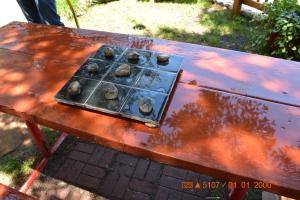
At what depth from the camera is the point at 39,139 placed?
9.00 ft

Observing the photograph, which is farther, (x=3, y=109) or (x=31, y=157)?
(x=31, y=157)

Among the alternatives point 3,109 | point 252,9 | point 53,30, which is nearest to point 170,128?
point 3,109

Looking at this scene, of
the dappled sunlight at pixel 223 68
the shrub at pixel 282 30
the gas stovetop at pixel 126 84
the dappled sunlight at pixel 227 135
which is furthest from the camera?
the shrub at pixel 282 30

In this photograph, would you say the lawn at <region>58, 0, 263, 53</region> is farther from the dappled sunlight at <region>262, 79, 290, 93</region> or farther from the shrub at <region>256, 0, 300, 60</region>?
the dappled sunlight at <region>262, 79, 290, 93</region>

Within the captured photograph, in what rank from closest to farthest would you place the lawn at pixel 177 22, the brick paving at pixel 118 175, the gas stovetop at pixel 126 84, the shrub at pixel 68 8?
the gas stovetop at pixel 126 84
the brick paving at pixel 118 175
the lawn at pixel 177 22
the shrub at pixel 68 8

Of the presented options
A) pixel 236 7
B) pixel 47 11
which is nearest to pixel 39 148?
pixel 47 11

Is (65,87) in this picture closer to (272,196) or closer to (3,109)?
(3,109)

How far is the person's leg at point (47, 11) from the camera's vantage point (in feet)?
11.7

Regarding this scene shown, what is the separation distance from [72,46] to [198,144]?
1.47 m

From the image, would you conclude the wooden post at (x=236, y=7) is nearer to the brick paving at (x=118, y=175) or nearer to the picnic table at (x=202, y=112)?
the picnic table at (x=202, y=112)

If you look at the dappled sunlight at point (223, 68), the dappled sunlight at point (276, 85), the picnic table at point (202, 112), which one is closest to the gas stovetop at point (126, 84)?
the picnic table at point (202, 112)

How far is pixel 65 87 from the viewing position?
1759 millimetres

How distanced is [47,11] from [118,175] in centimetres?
Answer: 243
